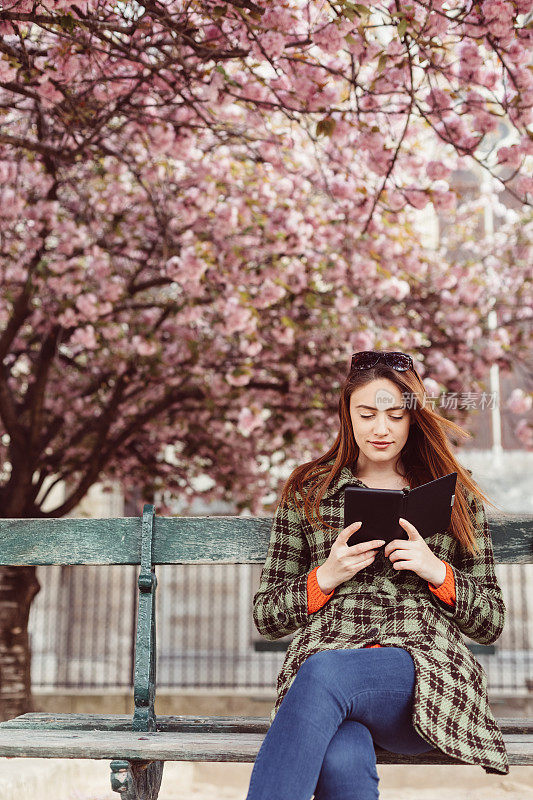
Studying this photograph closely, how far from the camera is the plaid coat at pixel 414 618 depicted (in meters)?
2.20

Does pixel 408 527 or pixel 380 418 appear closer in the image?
pixel 408 527

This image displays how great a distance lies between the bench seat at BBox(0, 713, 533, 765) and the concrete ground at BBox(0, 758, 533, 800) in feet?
5.52

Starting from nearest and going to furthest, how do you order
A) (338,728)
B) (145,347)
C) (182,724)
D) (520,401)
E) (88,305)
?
(338,728) → (182,724) → (88,305) → (145,347) → (520,401)

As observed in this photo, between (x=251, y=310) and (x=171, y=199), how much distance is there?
1.08 meters

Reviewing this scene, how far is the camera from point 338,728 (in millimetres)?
2135

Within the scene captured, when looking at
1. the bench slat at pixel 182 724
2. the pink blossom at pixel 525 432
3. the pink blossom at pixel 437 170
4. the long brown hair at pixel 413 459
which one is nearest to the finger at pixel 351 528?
the long brown hair at pixel 413 459

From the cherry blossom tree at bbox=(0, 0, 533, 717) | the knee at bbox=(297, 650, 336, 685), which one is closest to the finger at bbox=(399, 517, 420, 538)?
the knee at bbox=(297, 650, 336, 685)

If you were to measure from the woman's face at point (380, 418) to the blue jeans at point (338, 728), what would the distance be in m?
0.65

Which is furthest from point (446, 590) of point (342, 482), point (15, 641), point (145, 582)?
point (15, 641)

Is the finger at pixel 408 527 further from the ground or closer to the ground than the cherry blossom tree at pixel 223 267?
closer to the ground

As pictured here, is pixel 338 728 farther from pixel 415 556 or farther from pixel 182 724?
pixel 182 724

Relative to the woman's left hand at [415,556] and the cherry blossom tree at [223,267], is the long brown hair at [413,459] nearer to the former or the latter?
the woman's left hand at [415,556]

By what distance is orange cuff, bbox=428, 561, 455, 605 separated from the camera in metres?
2.44

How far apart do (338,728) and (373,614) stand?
0.41 m
